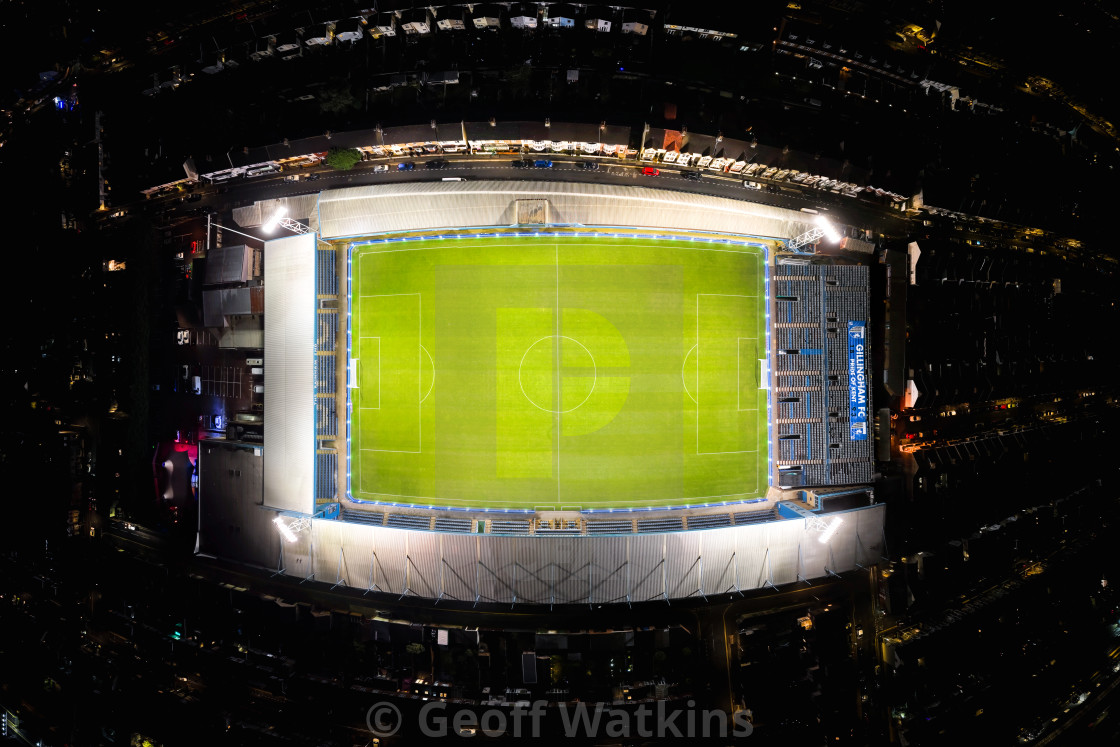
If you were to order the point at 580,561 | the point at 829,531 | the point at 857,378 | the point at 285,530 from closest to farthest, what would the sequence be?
the point at 580,561, the point at 829,531, the point at 285,530, the point at 857,378

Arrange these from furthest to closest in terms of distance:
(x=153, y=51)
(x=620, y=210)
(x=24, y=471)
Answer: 1. (x=24, y=471)
2. (x=153, y=51)
3. (x=620, y=210)

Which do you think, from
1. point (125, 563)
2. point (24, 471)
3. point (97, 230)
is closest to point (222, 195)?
point (97, 230)

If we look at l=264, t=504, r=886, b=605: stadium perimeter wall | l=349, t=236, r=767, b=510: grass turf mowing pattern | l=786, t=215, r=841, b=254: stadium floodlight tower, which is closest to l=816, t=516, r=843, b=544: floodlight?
l=264, t=504, r=886, b=605: stadium perimeter wall

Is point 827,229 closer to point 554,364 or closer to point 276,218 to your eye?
point 554,364

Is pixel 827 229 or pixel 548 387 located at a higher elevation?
pixel 827 229

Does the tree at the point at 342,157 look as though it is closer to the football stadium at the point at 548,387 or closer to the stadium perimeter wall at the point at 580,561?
the football stadium at the point at 548,387

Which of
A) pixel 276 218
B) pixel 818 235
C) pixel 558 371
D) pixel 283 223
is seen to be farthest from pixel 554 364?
pixel 276 218

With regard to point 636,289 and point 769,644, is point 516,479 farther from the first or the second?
point 769,644
